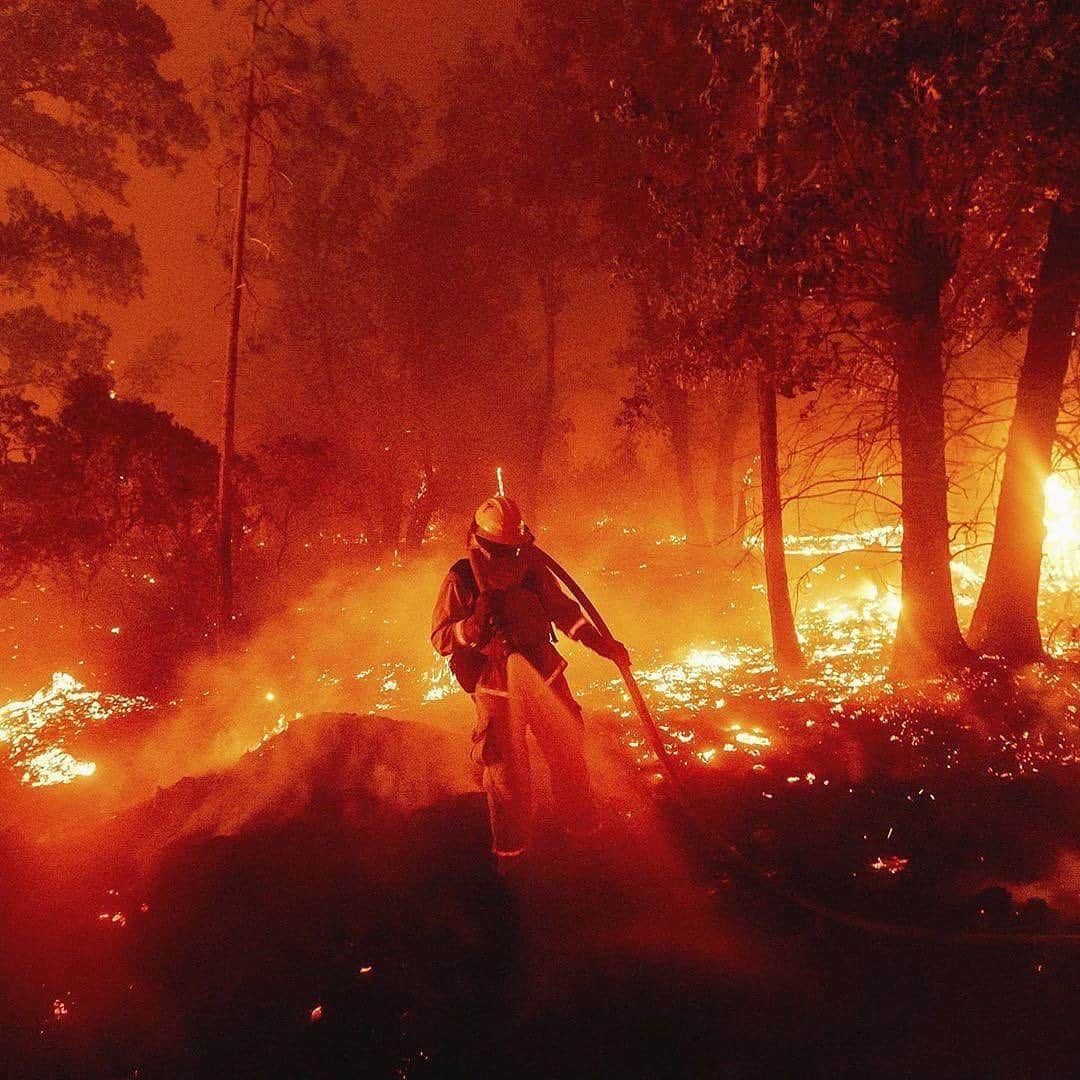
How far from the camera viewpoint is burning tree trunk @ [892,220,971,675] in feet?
25.2

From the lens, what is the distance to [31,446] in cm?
1190

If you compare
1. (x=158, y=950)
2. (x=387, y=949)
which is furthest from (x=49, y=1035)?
(x=387, y=949)

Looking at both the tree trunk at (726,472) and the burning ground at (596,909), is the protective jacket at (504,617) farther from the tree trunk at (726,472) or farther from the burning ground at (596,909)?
the tree trunk at (726,472)

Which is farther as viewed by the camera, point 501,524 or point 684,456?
point 684,456

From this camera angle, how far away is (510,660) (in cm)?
491

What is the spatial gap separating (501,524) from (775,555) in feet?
20.4

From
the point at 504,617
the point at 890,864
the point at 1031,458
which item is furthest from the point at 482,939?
the point at 1031,458

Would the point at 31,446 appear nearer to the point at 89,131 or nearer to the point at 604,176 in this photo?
the point at 89,131

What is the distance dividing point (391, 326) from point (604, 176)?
956 centimetres

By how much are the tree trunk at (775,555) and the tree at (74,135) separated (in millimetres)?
11070

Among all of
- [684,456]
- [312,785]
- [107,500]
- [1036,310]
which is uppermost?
[684,456]

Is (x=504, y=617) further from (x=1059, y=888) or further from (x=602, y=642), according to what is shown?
(x=1059, y=888)

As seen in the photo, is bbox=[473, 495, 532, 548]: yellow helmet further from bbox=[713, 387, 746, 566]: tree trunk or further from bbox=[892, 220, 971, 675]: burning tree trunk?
bbox=[713, 387, 746, 566]: tree trunk

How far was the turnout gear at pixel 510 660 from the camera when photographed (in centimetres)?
473
